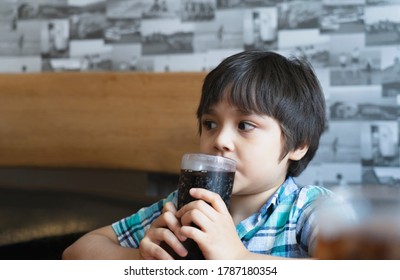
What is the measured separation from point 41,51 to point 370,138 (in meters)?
1.32

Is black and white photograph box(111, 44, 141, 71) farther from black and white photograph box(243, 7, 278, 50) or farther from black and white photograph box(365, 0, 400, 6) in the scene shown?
black and white photograph box(365, 0, 400, 6)

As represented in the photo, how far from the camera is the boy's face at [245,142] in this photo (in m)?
0.98

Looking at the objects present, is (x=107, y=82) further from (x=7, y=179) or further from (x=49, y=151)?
(x=7, y=179)

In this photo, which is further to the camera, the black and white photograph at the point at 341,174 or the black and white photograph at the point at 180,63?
the black and white photograph at the point at 180,63

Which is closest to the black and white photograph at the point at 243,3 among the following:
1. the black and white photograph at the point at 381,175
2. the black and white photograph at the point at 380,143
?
the black and white photograph at the point at 380,143

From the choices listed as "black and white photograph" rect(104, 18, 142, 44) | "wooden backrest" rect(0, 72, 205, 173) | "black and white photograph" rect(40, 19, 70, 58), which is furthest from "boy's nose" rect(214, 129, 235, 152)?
"black and white photograph" rect(40, 19, 70, 58)

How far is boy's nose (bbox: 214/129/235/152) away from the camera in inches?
37.6

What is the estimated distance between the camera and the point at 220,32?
188 centimetres

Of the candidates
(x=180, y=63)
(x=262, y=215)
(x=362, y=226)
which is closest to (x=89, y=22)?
(x=180, y=63)

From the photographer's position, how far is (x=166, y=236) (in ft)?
2.47

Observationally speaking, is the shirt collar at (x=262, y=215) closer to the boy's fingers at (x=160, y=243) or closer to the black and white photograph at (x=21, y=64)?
the boy's fingers at (x=160, y=243)

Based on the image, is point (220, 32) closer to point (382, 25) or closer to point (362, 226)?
point (382, 25)

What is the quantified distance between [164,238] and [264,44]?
1217mm

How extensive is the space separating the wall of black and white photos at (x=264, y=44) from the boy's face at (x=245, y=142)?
0.78 metres
